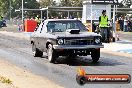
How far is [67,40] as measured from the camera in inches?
579

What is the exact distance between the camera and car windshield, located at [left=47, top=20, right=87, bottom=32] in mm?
16016

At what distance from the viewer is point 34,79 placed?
11.2m

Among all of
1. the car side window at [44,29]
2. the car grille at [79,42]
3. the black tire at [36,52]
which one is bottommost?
the black tire at [36,52]

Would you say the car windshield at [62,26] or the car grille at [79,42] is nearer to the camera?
the car grille at [79,42]

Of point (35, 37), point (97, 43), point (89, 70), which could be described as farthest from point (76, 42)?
point (35, 37)

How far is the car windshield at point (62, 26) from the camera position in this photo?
16.0m

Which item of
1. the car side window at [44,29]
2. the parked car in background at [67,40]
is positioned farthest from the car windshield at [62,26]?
the car side window at [44,29]

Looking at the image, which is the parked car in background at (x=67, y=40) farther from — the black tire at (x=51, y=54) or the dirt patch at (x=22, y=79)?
the dirt patch at (x=22, y=79)

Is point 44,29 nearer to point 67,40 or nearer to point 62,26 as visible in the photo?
point 62,26

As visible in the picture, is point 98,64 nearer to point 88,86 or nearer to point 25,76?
point 25,76

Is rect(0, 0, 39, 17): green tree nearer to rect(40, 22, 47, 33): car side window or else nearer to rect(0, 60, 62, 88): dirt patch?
rect(40, 22, 47, 33): car side window

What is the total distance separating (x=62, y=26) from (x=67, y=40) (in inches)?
57.9

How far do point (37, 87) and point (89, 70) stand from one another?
3.71m

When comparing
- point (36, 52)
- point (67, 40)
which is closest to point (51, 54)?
point (67, 40)
